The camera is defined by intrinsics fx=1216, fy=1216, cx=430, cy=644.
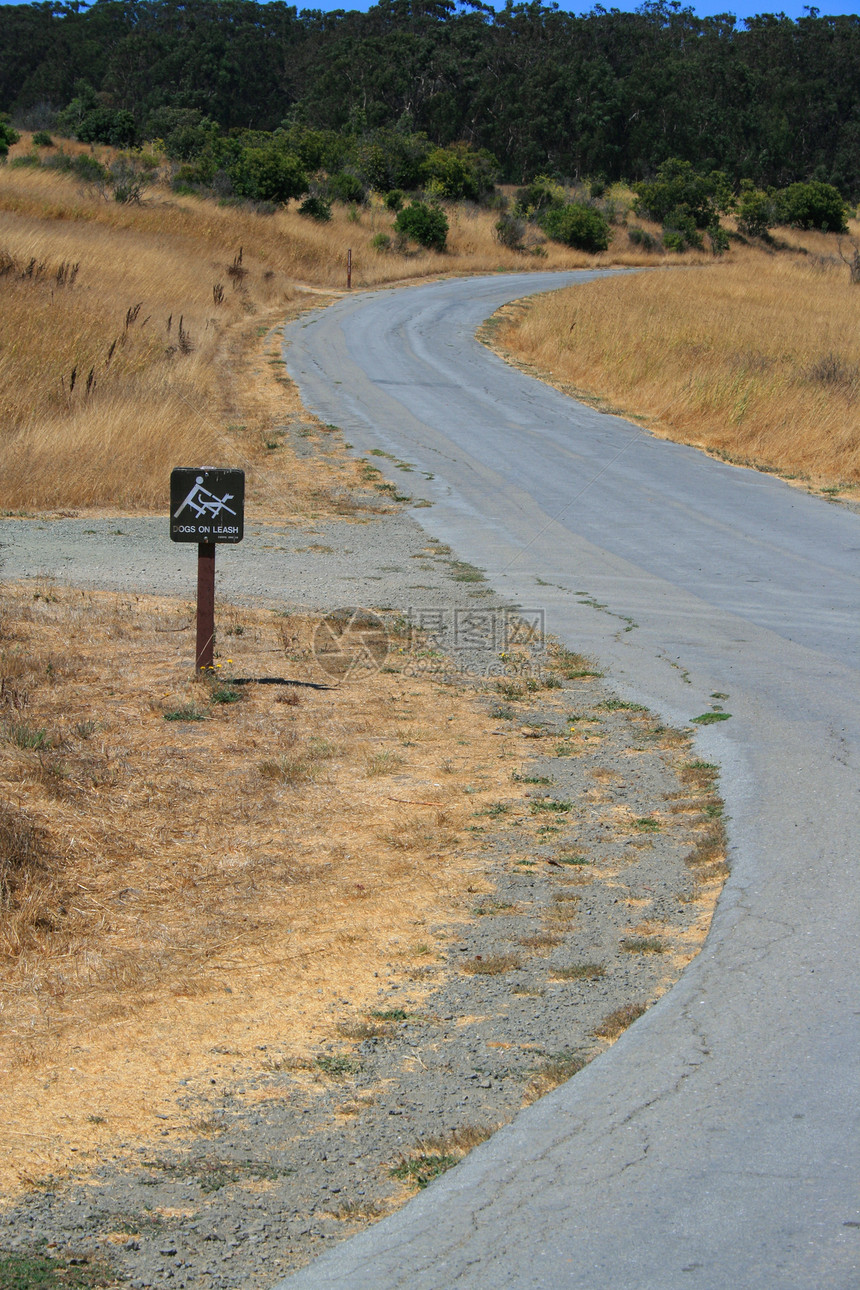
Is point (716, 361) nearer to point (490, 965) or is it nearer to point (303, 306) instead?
point (303, 306)

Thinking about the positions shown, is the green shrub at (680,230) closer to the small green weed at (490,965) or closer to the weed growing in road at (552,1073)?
the small green weed at (490,965)

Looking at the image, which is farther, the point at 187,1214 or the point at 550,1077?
the point at 550,1077

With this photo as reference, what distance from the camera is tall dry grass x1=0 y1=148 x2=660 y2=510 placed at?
46.2ft

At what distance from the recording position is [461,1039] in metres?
4.13

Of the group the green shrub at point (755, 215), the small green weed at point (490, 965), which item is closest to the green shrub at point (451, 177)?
the green shrub at point (755, 215)

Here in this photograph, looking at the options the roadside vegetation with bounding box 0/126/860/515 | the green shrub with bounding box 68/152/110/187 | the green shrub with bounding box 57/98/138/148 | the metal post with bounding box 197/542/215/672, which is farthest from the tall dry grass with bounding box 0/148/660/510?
A: the green shrub with bounding box 57/98/138/148

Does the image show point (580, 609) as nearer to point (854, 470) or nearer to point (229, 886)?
point (229, 886)

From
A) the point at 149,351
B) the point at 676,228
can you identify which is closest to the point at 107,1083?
the point at 149,351

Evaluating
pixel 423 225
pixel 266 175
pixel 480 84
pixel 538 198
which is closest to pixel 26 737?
pixel 266 175

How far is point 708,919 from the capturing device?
4969 mm

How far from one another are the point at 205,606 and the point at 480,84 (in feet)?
258

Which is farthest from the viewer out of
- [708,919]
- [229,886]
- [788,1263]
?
[229,886]

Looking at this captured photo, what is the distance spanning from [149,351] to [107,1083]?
55.3 ft

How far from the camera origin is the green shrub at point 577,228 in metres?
52.1
